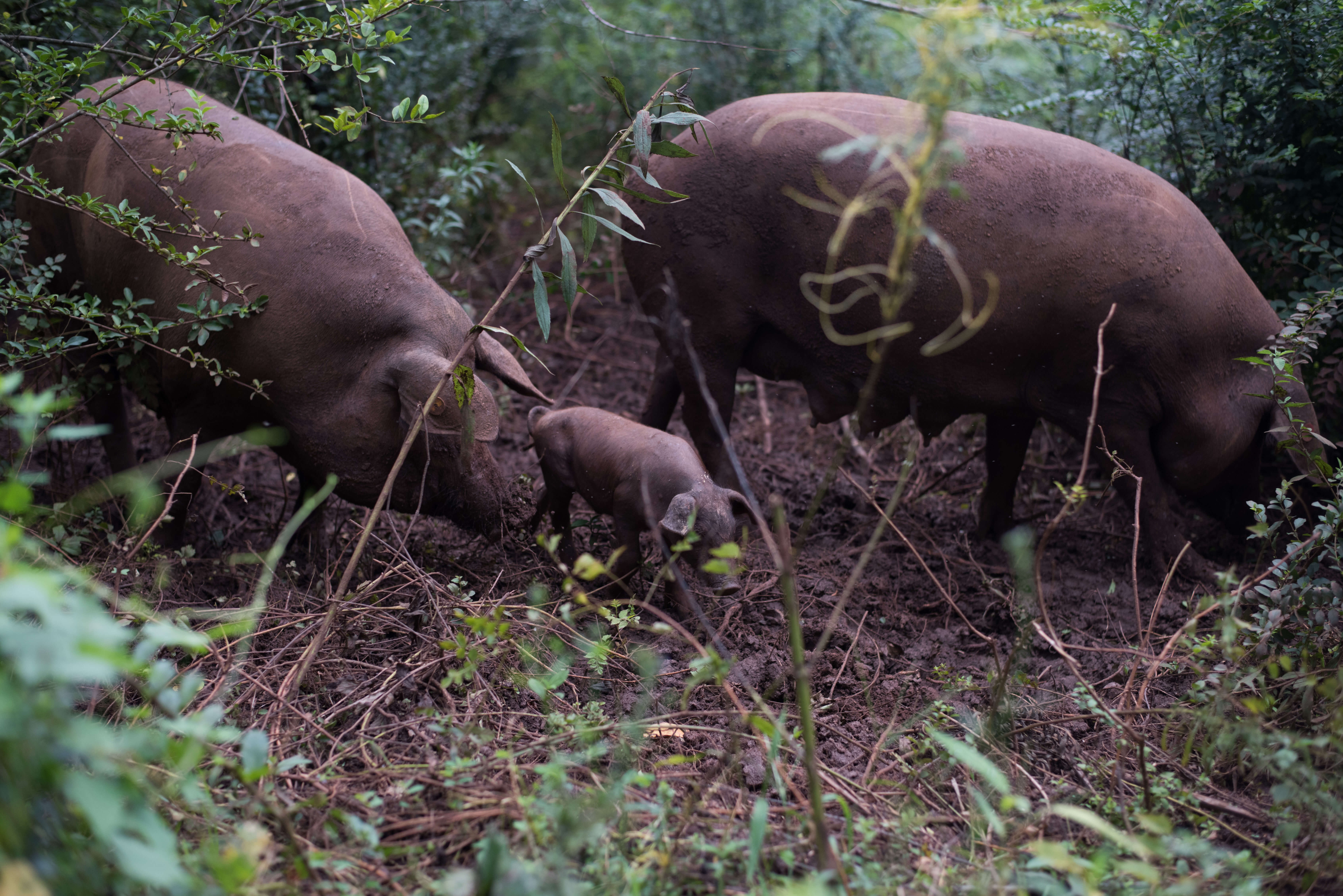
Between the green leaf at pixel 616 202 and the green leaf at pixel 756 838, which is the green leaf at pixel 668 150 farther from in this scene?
the green leaf at pixel 756 838

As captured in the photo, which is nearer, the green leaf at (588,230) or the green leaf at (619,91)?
the green leaf at (588,230)

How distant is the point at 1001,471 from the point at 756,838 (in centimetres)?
326

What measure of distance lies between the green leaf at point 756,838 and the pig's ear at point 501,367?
7.00ft

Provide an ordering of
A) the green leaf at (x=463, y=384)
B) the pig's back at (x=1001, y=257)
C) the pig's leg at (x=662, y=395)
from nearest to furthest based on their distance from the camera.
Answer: the green leaf at (x=463, y=384)
the pig's back at (x=1001, y=257)
the pig's leg at (x=662, y=395)

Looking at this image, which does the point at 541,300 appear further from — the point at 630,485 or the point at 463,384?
the point at 630,485

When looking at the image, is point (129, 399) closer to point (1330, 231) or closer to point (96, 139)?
point (96, 139)

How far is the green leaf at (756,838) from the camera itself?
1.97 m

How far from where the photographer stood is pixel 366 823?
2139 millimetres

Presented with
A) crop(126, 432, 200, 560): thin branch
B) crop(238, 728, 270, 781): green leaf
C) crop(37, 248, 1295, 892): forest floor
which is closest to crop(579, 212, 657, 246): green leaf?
crop(37, 248, 1295, 892): forest floor

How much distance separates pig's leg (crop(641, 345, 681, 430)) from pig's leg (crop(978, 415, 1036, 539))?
1.61 m

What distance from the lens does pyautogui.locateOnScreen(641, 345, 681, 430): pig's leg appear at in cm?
492

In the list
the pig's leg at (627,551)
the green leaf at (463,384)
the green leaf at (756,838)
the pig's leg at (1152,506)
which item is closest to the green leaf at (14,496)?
the green leaf at (756,838)

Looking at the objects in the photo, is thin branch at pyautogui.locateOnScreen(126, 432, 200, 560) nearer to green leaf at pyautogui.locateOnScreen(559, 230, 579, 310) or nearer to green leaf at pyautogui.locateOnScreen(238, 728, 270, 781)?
green leaf at pyautogui.locateOnScreen(238, 728, 270, 781)

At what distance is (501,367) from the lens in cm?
379
